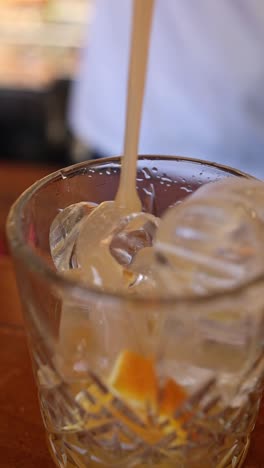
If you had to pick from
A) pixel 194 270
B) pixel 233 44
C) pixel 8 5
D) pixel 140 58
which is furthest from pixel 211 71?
pixel 8 5

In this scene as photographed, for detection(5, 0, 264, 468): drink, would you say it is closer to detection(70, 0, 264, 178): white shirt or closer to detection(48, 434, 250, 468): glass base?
detection(48, 434, 250, 468): glass base

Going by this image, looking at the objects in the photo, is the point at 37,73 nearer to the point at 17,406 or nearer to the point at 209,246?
the point at 17,406

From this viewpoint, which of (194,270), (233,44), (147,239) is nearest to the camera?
(194,270)

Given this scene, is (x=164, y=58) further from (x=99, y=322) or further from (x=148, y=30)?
(x=99, y=322)

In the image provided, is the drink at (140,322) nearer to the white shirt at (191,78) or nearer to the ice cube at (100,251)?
the ice cube at (100,251)

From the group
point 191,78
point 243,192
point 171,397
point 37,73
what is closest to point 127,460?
point 171,397

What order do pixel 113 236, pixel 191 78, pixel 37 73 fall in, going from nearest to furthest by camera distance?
1. pixel 113 236
2. pixel 191 78
3. pixel 37 73

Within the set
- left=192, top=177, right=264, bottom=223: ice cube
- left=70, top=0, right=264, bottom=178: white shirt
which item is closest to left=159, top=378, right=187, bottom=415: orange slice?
left=192, top=177, right=264, bottom=223: ice cube
